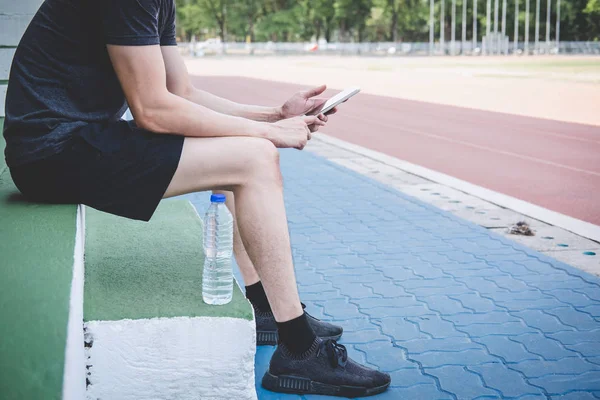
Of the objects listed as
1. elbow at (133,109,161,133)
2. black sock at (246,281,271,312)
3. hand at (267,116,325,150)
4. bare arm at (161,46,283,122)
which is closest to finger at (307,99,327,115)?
bare arm at (161,46,283,122)

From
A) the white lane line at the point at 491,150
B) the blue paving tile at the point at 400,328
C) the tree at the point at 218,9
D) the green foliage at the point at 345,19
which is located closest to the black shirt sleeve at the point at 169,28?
the blue paving tile at the point at 400,328

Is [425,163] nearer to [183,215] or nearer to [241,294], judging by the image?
[183,215]

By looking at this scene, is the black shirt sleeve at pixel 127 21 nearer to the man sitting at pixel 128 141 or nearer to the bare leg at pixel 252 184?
the man sitting at pixel 128 141

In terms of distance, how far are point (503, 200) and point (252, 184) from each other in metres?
4.90

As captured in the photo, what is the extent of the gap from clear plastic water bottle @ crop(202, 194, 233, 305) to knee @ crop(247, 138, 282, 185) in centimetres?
23

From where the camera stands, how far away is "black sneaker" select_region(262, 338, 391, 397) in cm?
320

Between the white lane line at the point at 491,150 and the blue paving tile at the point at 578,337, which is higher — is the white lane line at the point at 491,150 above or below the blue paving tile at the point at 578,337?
below

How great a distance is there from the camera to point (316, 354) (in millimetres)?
3207

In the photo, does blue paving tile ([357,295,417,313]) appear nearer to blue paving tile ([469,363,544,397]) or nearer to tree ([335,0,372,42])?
blue paving tile ([469,363,544,397])

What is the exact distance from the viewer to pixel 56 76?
3020mm

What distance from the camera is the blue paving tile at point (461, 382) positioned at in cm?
328

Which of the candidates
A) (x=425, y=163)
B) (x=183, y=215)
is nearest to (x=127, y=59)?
(x=183, y=215)

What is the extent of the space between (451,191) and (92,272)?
5.16 meters

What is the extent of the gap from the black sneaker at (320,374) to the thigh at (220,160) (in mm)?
734
